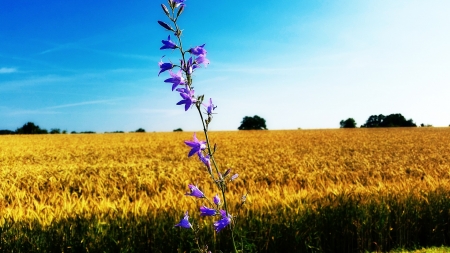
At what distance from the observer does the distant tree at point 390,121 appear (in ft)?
250

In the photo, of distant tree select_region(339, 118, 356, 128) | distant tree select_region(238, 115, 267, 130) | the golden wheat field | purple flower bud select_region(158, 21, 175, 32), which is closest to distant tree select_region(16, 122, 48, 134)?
distant tree select_region(238, 115, 267, 130)

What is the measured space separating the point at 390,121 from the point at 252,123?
2742 centimetres

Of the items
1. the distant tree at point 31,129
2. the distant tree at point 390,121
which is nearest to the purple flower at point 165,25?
the distant tree at point 31,129

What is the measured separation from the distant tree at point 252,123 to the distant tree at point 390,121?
69.5 ft

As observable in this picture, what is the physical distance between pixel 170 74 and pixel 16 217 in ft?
17.1

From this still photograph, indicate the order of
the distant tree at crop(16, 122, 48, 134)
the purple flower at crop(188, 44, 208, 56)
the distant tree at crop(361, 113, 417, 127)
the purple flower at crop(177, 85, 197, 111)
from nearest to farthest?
the purple flower at crop(177, 85, 197, 111), the purple flower at crop(188, 44, 208, 56), the distant tree at crop(16, 122, 48, 134), the distant tree at crop(361, 113, 417, 127)

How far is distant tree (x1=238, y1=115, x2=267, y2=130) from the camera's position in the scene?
242 feet

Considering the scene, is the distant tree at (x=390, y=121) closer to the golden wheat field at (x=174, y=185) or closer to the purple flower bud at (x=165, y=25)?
the golden wheat field at (x=174, y=185)

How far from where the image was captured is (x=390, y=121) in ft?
256

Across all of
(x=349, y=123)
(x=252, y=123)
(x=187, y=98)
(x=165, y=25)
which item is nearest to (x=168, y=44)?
(x=165, y=25)

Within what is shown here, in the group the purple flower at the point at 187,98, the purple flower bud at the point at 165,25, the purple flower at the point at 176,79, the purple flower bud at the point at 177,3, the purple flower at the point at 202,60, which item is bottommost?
the purple flower at the point at 187,98

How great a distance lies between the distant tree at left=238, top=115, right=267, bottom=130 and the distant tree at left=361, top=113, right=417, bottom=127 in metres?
21.2

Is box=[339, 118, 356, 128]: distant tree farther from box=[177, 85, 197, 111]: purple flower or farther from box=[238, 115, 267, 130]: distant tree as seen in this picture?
box=[177, 85, 197, 111]: purple flower

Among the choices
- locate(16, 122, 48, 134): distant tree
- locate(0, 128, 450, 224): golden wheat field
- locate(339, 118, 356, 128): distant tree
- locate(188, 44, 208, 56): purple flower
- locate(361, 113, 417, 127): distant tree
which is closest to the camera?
locate(188, 44, 208, 56): purple flower
